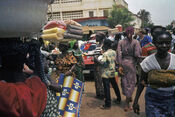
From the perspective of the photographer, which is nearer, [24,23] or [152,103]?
[24,23]

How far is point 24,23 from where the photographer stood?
4.80 ft

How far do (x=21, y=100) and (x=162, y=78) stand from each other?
6.33 feet

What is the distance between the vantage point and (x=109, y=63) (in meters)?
5.12

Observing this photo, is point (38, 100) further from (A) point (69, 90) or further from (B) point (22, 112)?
(A) point (69, 90)

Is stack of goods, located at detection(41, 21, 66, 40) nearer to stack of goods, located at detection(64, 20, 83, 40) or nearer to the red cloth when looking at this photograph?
stack of goods, located at detection(64, 20, 83, 40)

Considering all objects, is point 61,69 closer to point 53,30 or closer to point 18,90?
point 53,30

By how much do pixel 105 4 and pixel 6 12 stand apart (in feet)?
104

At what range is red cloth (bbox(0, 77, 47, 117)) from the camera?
135 cm

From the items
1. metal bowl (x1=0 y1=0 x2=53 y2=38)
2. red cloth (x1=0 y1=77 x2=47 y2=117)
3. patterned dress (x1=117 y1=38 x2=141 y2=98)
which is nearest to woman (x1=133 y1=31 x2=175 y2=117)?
red cloth (x1=0 y1=77 x2=47 y2=117)

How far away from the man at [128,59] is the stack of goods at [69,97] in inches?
48.3

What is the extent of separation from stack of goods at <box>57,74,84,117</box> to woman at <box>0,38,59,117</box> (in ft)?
7.38

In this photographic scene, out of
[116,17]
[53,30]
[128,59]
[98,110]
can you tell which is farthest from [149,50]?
[116,17]

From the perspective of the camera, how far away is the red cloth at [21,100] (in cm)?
135

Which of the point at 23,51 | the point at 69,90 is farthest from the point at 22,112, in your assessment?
the point at 69,90
